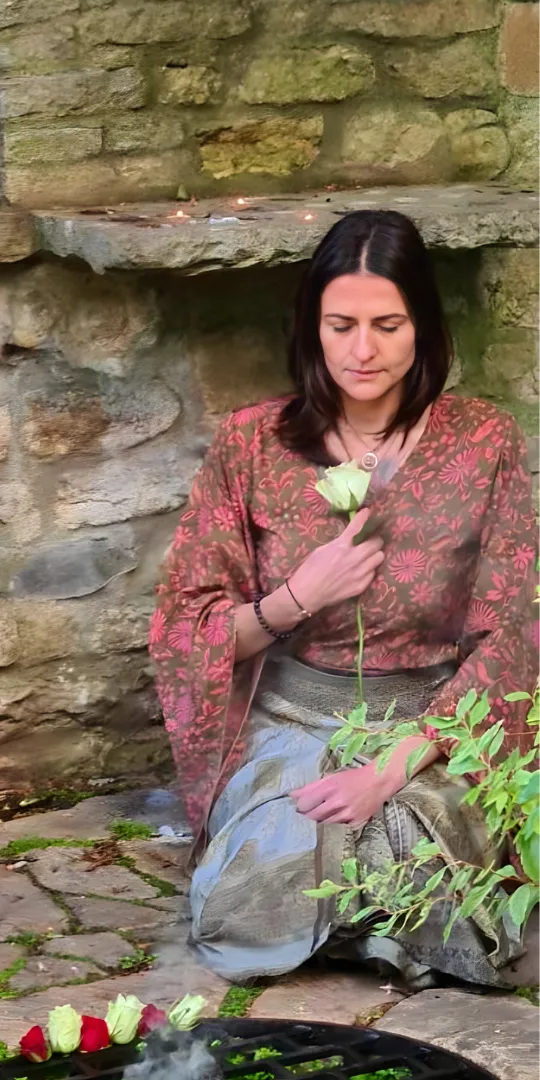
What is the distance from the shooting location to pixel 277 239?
289cm

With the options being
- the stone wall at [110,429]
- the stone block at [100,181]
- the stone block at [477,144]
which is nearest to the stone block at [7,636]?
the stone wall at [110,429]

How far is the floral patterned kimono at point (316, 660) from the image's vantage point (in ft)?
8.04

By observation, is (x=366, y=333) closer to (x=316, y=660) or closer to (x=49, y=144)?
(x=316, y=660)

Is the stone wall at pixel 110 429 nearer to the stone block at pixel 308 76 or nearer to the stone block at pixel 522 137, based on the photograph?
the stone block at pixel 522 137

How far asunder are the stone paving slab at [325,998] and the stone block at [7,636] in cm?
99

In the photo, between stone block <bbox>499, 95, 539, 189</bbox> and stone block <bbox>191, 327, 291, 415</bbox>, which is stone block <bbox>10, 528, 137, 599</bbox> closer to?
stone block <bbox>191, 327, 291, 415</bbox>

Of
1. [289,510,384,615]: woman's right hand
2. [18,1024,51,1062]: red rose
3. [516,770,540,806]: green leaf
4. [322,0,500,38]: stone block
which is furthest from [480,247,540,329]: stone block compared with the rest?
[18,1024,51,1062]: red rose

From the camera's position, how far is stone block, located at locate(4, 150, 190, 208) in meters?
2.99

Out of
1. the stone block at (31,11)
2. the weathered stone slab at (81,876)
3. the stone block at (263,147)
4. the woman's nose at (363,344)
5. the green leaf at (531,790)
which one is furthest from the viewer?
the stone block at (263,147)

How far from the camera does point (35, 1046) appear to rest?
212cm

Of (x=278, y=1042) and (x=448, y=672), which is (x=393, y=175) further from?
(x=278, y=1042)

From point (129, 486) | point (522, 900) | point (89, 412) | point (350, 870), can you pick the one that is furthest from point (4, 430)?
point (522, 900)

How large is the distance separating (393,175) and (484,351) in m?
0.41

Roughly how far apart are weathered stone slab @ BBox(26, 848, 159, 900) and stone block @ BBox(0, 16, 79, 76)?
4.76ft
